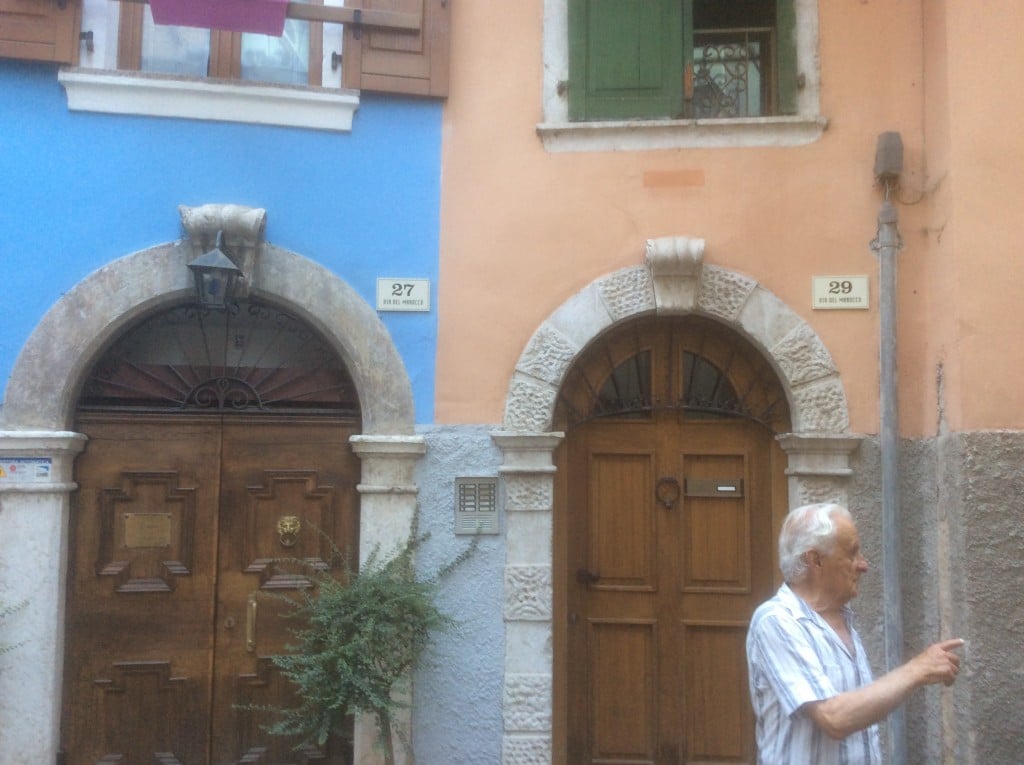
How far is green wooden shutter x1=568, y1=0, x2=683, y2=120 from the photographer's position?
5043 mm

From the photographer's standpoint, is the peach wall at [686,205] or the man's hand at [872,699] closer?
the man's hand at [872,699]

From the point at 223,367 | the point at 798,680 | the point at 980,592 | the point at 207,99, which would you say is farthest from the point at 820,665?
the point at 207,99

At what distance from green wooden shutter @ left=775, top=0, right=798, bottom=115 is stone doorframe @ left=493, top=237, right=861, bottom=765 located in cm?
93

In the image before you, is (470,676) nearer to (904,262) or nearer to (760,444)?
(760,444)

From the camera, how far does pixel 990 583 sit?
4227 mm

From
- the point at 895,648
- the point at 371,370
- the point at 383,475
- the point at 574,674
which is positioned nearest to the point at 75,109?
the point at 371,370

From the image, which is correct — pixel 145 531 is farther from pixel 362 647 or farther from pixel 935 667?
pixel 935 667

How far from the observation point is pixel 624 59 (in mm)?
5074

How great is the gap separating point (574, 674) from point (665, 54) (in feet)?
10.9

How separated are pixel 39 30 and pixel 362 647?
3472 mm

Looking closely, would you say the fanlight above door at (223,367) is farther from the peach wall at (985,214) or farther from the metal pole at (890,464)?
the peach wall at (985,214)

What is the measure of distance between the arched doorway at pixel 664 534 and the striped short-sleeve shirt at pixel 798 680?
2409mm

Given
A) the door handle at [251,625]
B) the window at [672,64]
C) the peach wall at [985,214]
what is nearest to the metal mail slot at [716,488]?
the peach wall at [985,214]

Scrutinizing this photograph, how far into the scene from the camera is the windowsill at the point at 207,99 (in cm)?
481
